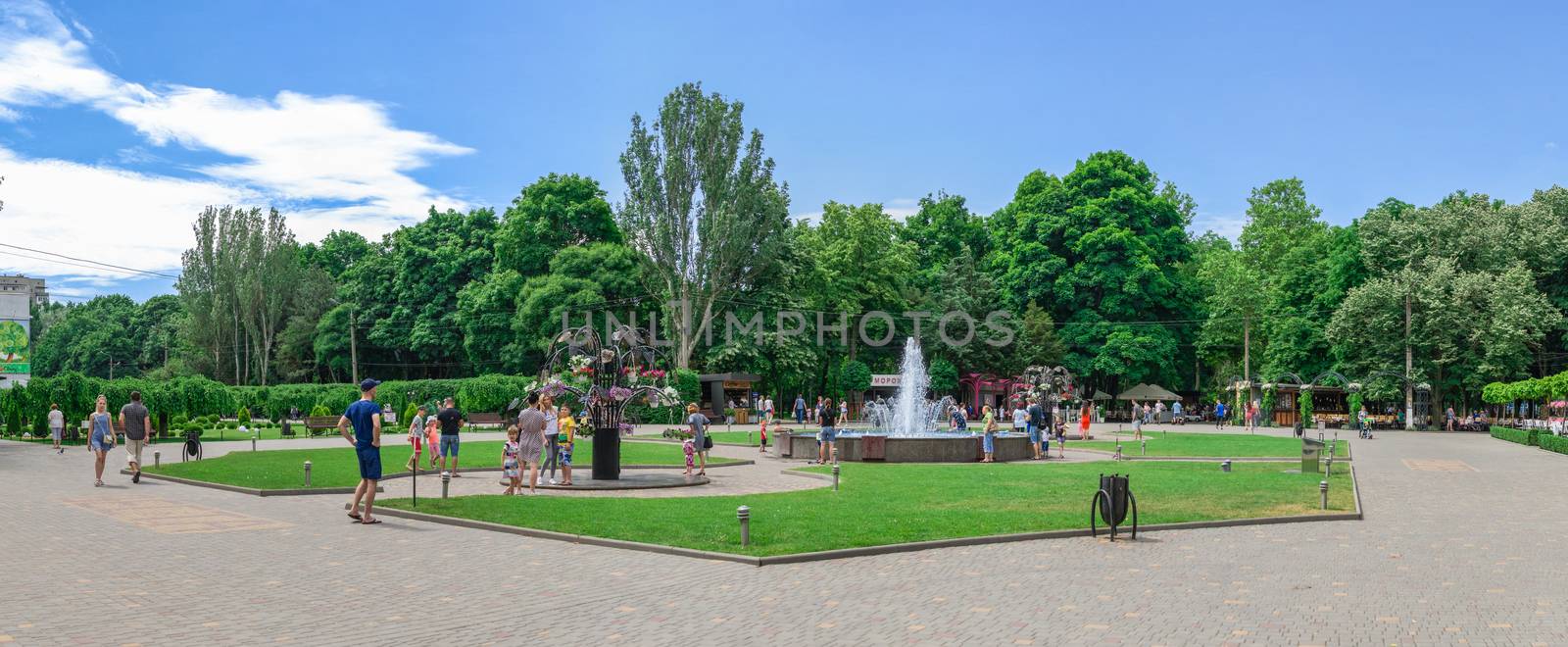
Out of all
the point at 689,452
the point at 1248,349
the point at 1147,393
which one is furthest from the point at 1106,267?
the point at 689,452

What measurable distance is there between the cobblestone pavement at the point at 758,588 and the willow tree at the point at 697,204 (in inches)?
1802

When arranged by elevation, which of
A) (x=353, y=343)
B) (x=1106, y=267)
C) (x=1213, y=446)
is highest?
(x=1106, y=267)

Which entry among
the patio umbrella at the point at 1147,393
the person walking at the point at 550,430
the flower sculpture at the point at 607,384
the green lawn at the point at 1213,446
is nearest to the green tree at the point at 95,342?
the patio umbrella at the point at 1147,393

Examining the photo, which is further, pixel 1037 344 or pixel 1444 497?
pixel 1037 344

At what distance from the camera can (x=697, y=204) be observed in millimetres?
62969

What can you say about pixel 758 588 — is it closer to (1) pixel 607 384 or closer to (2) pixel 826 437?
(1) pixel 607 384

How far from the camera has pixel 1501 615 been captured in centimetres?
991

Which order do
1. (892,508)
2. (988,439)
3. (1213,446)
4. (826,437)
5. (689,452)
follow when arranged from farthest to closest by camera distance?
(1213,446) < (988,439) < (826,437) < (689,452) < (892,508)

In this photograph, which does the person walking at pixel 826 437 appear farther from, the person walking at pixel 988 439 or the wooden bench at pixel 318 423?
the wooden bench at pixel 318 423

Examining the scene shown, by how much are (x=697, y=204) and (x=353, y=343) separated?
2878 centimetres

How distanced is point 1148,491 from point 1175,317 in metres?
60.1

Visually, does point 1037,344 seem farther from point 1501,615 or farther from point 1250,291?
point 1501,615

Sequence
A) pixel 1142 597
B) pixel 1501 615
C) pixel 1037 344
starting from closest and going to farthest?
1. pixel 1501 615
2. pixel 1142 597
3. pixel 1037 344

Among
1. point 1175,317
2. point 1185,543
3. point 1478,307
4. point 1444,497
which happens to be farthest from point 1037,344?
point 1185,543
